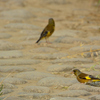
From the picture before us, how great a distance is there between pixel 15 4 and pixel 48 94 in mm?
8202

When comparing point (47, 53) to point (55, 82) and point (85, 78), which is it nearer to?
point (55, 82)

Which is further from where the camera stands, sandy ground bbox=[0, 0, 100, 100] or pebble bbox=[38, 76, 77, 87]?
pebble bbox=[38, 76, 77, 87]

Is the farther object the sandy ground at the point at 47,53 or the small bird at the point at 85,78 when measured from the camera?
the small bird at the point at 85,78

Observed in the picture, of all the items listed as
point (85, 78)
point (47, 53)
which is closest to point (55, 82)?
point (85, 78)

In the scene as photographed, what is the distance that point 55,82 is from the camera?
3877 millimetres

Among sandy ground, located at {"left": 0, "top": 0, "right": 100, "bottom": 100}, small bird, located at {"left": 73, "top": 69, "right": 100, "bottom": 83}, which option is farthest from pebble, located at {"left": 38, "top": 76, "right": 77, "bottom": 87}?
small bird, located at {"left": 73, "top": 69, "right": 100, "bottom": 83}

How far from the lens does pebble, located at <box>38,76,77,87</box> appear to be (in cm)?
383

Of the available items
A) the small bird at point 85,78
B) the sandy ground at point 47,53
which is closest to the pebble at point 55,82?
the sandy ground at point 47,53

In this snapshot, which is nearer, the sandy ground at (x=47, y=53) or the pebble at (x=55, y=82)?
the sandy ground at (x=47, y=53)

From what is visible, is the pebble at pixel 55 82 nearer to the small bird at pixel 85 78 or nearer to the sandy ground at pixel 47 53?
the sandy ground at pixel 47 53

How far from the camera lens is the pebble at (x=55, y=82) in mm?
3829

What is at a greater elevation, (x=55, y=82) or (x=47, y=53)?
(x=47, y=53)

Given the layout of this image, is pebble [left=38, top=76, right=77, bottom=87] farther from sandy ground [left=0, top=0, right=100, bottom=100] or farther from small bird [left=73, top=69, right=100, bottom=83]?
small bird [left=73, top=69, right=100, bottom=83]

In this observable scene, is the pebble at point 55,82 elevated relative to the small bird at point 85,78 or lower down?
lower down
